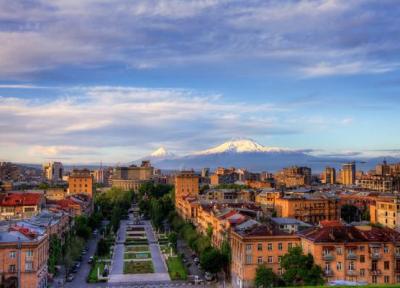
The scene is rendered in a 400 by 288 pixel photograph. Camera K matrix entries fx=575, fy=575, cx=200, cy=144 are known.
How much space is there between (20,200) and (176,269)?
1516 inches

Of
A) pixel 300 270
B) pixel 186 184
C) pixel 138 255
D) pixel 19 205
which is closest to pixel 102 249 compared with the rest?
pixel 138 255

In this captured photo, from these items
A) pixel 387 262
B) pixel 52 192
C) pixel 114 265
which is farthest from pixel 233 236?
pixel 52 192

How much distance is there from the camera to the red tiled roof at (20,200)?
92981mm

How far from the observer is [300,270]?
48438 mm

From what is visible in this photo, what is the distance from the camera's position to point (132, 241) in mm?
92812

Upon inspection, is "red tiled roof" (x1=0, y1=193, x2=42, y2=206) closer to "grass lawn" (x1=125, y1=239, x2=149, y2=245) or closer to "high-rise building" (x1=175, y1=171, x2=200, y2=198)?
"grass lawn" (x1=125, y1=239, x2=149, y2=245)

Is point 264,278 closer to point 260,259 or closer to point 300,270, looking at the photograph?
point 260,259

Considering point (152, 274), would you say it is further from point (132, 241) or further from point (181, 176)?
point (181, 176)

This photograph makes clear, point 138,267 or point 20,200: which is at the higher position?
point 20,200

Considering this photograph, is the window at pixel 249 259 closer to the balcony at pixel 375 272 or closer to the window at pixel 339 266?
the window at pixel 339 266

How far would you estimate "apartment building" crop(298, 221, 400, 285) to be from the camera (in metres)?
50.2

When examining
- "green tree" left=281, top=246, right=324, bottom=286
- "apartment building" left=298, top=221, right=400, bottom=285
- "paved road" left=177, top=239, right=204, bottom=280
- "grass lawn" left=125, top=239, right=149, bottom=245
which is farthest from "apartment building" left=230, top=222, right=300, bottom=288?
"grass lawn" left=125, top=239, right=149, bottom=245

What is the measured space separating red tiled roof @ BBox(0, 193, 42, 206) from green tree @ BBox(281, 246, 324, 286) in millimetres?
54614

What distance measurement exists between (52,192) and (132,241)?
54.7 metres
